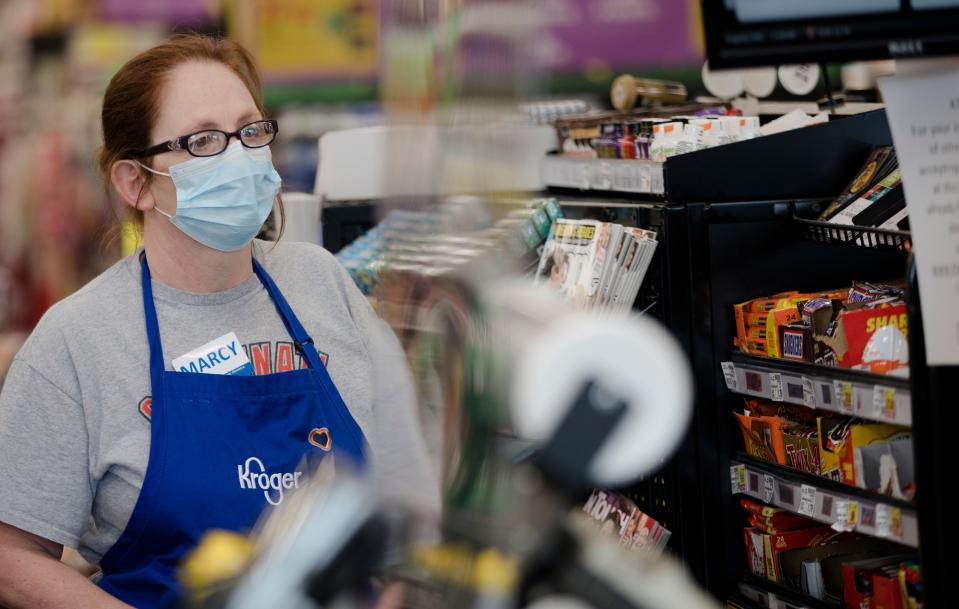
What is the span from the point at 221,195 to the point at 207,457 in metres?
0.55

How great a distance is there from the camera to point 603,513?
107 inches

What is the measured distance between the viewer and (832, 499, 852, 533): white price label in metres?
2.14

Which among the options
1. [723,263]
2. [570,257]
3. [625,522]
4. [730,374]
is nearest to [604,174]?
[570,257]

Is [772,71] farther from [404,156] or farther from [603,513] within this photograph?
[404,156]

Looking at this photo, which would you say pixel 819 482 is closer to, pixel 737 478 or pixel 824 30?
pixel 737 478

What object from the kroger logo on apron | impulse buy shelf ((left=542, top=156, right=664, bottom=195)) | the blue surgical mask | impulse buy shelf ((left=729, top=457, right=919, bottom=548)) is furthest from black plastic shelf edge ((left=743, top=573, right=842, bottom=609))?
the blue surgical mask

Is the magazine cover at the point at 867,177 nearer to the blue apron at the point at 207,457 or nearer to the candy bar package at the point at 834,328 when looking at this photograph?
the candy bar package at the point at 834,328

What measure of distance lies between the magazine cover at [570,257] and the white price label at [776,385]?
1.47 feet

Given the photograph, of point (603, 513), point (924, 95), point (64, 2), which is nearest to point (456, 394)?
point (924, 95)

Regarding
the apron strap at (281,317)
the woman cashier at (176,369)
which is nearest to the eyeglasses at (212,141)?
the woman cashier at (176,369)

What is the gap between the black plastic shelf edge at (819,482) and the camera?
203cm

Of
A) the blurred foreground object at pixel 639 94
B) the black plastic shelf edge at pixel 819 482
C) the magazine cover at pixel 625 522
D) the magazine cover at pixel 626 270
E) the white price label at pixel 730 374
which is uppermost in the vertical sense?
the blurred foreground object at pixel 639 94

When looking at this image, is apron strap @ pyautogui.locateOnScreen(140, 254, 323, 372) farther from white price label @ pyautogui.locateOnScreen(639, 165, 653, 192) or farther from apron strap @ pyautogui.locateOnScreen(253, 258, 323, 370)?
white price label @ pyautogui.locateOnScreen(639, 165, 653, 192)

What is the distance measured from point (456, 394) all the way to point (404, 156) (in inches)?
8.3
